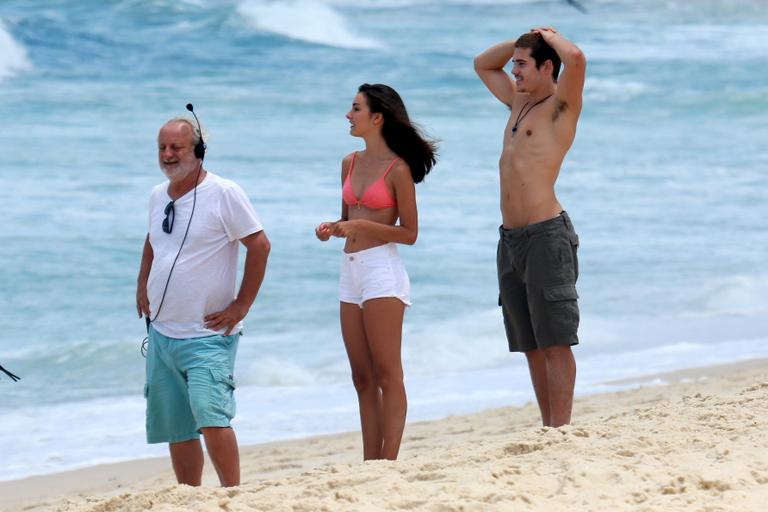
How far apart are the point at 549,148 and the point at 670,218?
1110 cm

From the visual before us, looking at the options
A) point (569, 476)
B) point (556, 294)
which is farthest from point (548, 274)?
point (569, 476)

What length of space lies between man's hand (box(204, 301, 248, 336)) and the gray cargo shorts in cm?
106

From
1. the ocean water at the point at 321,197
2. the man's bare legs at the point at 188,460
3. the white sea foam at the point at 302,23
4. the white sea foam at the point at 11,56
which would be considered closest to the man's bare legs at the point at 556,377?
the man's bare legs at the point at 188,460

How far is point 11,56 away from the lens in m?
27.7

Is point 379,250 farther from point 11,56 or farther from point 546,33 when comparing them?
point 11,56

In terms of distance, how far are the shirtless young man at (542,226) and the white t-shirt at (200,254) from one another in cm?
103

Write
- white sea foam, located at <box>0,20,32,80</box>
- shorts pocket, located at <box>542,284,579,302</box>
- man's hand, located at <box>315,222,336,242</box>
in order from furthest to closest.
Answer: white sea foam, located at <box>0,20,32,80</box> → shorts pocket, located at <box>542,284,579,302</box> → man's hand, located at <box>315,222,336,242</box>

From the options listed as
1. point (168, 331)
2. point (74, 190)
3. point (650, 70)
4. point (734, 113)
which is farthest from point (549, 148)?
point (650, 70)

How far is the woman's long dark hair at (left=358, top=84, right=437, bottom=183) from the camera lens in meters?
5.03

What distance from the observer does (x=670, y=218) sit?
15.9 m

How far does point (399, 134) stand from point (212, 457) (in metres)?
1.37

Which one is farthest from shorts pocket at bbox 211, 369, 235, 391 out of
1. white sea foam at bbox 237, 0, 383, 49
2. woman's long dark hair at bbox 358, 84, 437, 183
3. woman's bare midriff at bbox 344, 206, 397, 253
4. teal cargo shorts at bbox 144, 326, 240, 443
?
white sea foam at bbox 237, 0, 383, 49

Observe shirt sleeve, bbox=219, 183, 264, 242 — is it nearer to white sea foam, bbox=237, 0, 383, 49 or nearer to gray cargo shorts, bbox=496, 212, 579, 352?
gray cargo shorts, bbox=496, 212, 579, 352

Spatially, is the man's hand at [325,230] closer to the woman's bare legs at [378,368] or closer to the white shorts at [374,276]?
the white shorts at [374,276]
